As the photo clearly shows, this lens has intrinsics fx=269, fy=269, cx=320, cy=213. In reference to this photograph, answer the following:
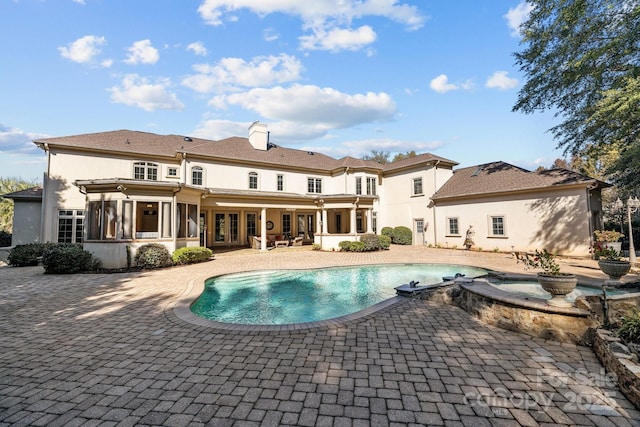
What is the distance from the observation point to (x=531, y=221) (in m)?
15.5

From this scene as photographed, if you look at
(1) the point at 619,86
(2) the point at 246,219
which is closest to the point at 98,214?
(2) the point at 246,219

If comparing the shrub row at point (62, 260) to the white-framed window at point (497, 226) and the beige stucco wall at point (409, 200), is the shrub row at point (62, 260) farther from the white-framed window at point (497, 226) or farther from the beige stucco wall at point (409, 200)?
the white-framed window at point (497, 226)

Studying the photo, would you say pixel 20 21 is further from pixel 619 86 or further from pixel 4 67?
pixel 619 86

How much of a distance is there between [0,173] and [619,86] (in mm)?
44157

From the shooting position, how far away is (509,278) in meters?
8.18

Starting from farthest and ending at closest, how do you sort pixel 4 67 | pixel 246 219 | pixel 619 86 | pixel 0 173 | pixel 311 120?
pixel 311 120, pixel 0 173, pixel 246 219, pixel 4 67, pixel 619 86

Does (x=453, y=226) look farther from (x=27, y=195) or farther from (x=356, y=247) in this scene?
(x=27, y=195)

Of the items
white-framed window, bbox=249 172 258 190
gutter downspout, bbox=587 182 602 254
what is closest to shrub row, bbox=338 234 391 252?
white-framed window, bbox=249 172 258 190

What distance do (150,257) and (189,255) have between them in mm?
1602

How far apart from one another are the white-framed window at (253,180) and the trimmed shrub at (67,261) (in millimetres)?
10279

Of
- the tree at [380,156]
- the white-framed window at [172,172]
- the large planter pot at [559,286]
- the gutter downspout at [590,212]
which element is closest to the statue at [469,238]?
the gutter downspout at [590,212]

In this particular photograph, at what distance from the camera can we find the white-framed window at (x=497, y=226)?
16578 millimetres

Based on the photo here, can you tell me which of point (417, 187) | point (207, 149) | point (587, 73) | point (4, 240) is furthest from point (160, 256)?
point (587, 73)

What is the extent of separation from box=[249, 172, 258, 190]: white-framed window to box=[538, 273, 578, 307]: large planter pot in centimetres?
1755
